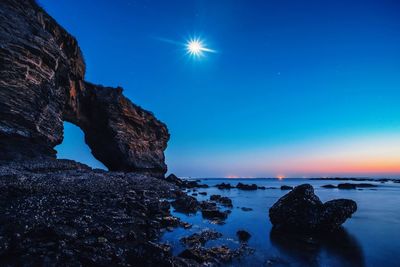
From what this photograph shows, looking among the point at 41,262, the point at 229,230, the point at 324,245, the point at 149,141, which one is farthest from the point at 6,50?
the point at 149,141

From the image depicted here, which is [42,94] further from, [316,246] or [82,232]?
[316,246]

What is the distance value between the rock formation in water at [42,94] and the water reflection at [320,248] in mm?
20902

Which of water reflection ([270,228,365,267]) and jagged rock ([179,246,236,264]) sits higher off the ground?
jagged rock ([179,246,236,264])

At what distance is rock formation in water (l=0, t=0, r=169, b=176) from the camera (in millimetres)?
19094

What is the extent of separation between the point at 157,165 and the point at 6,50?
111 feet

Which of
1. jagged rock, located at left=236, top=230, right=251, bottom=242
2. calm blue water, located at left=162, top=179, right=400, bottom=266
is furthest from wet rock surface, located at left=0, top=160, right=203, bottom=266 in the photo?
jagged rock, located at left=236, top=230, right=251, bottom=242

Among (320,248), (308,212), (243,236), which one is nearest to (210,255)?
(243,236)

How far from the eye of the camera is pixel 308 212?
997 centimetres

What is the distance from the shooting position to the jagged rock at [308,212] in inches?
389

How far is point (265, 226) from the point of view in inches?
455

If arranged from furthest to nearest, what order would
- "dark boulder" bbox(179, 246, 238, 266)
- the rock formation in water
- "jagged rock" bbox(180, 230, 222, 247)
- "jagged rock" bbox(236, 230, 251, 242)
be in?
the rock formation in water, "jagged rock" bbox(236, 230, 251, 242), "jagged rock" bbox(180, 230, 222, 247), "dark boulder" bbox(179, 246, 238, 266)

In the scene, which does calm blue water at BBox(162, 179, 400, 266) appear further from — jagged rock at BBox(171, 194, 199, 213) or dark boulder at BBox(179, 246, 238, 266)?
jagged rock at BBox(171, 194, 199, 213)

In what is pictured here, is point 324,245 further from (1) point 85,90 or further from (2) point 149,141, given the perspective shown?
(2) point 149,141

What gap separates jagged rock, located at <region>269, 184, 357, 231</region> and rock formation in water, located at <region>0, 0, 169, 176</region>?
20.7 m
